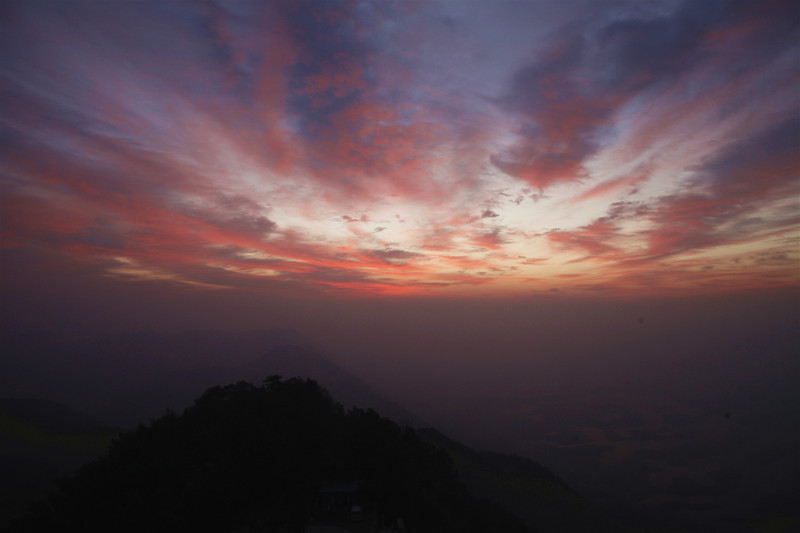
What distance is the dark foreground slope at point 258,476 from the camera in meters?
16.0

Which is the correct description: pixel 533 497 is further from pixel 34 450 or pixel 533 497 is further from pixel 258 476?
pixel 34 450

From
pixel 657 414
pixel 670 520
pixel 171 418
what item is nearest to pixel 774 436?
pixel 657 414

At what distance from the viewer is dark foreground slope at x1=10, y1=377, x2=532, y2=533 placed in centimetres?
1599

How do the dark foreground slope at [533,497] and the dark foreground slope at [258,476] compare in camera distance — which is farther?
the dark foreground slope at [533,497]

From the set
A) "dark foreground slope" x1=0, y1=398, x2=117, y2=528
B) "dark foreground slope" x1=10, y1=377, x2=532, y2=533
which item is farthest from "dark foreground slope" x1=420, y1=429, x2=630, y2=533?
"dark foreground slope" x1=0, y1=398, x2=117, y2=528

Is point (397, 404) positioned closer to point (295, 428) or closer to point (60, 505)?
point (295, 428)

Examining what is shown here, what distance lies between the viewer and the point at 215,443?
792 inches

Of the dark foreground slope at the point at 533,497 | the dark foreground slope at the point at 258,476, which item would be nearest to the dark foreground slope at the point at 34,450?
the dark foreground slope at the point at 258,476

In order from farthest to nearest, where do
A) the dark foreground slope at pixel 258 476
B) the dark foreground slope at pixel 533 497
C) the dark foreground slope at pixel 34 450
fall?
1. the dark foreground slope at pixel 533 497
2. the dark foreground slope at pixel 34 450
3. the dark foreground slope at pixel 258 476

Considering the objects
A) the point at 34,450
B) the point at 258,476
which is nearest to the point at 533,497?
the point at 258,476

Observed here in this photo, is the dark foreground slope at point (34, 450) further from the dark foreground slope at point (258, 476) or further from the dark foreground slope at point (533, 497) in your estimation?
the dark foreground slope at point (533, 497)

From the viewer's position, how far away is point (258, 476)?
19.0 metres

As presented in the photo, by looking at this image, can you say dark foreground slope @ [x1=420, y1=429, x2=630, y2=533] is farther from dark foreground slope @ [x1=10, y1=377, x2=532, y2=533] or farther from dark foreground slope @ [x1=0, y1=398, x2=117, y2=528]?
dark foreground slope @ [x1=0, y1=398, x2=117, y2=528]

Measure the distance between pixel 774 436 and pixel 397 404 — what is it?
3735 inches
